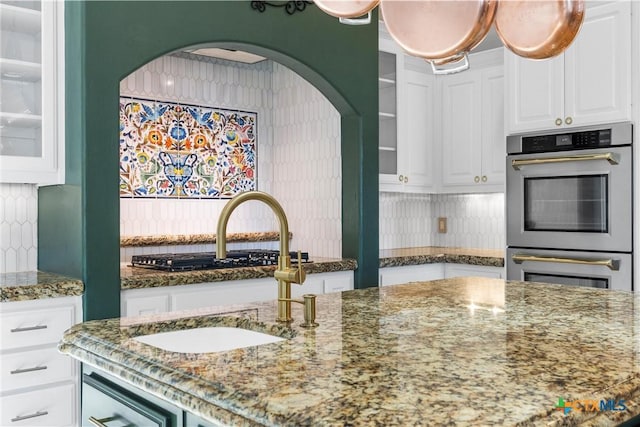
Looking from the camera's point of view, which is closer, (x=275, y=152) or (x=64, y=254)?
(x=64, y=254)

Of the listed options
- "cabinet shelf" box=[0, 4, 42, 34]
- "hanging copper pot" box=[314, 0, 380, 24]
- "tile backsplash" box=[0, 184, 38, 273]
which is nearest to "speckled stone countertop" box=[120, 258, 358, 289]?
"tile backsplash" box=[0, 184, 38, 273]

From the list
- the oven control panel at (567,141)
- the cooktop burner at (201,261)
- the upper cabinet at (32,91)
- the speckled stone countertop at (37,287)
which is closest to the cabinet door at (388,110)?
the oven control panel at (567,141)

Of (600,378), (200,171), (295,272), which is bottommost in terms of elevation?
(600,378)

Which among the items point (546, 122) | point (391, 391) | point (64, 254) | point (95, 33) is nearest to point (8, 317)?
point (64, 254)

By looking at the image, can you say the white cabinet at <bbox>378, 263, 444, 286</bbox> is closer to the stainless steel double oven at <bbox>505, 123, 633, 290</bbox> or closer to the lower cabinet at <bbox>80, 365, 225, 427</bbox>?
the stainless steel double oven at <bbox>505, 123, 633, 290</bbox>

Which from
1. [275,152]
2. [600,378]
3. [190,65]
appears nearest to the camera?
[600,378]

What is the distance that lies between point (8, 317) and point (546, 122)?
3225 millimetres

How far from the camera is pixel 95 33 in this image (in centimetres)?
276

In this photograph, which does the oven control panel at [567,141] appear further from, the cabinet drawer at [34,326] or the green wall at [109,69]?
the cabinet drawer at [34,326]

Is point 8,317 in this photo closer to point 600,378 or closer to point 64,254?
point 64,254

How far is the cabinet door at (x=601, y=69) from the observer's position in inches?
139

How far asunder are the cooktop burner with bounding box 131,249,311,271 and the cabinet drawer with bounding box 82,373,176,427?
1438 millimetres

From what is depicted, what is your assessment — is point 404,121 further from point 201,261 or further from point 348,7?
point 348,7

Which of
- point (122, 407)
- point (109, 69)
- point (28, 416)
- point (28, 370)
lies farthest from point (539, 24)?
point (28, 416)
